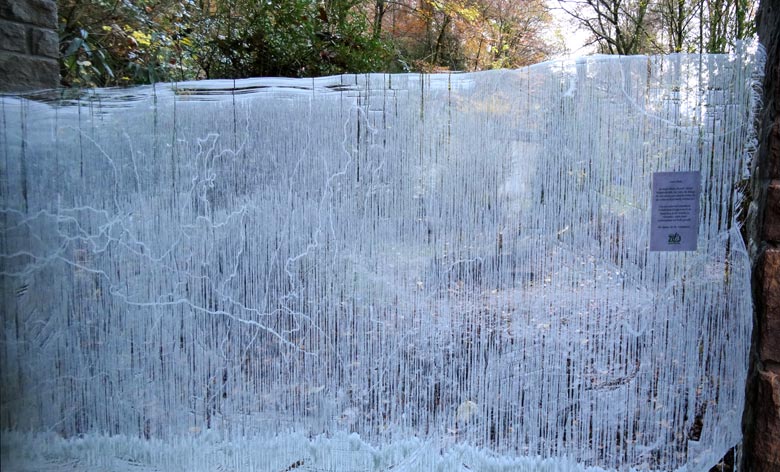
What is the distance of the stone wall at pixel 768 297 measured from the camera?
1312 millimetres

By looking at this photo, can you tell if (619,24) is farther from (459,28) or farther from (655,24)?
(459,28)

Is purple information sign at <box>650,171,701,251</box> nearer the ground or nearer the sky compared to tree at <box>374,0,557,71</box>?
nearer the ground

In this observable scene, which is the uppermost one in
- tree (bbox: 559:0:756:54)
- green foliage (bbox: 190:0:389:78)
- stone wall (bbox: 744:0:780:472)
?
tree (bbox: 559:0:756:54)

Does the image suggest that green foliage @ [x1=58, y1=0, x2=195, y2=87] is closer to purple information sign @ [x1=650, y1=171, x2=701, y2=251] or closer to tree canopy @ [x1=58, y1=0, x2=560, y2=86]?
tree canopy @ [x1=58, y1=0, x2=560, y2=86]

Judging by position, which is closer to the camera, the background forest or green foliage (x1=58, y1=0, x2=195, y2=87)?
the background forest

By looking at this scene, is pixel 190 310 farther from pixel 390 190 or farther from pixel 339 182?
pixel 390 190

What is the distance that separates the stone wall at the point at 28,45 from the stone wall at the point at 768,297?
8.36 ft

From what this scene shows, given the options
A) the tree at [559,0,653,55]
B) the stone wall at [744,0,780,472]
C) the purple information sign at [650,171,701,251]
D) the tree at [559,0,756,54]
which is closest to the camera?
the stone wall at [744,0,780,472]

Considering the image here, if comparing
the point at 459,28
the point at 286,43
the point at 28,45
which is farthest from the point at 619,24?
the point at 28,45

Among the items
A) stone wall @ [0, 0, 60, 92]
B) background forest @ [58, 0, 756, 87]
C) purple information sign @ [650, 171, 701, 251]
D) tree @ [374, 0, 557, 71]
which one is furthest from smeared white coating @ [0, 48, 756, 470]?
tree @ [374, 0, 557, 71]

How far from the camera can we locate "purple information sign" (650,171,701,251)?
1527 mm

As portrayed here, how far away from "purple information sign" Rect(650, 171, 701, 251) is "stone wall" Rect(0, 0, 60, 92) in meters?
2.32

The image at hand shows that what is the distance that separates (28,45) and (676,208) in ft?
8.02

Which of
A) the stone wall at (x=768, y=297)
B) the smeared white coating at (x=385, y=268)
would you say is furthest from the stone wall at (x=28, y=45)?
the stone wall at (x=768, y=297)
